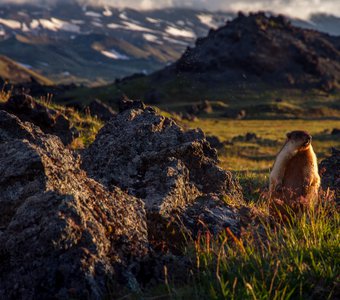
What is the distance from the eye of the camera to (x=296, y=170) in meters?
8.72

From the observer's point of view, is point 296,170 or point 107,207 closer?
point 107,207

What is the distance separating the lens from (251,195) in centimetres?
1093

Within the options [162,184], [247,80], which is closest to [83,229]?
[162,184]

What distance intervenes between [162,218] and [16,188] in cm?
173

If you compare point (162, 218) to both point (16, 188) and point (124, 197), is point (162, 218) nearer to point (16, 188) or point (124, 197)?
point (124, 197)

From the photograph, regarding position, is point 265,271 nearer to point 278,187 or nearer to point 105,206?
point 105,206

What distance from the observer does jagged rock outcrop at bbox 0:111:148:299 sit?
4.79 m

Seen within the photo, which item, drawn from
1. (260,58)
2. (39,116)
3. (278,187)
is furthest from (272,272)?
(260,58)

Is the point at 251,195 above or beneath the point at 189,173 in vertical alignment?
beneath

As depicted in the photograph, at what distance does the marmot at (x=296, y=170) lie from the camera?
8594mm

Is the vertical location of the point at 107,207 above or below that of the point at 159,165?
below

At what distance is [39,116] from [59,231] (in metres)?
9.51

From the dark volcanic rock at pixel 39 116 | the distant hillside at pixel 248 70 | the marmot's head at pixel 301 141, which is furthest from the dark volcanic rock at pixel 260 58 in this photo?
the marmot's head at pixel 301 141

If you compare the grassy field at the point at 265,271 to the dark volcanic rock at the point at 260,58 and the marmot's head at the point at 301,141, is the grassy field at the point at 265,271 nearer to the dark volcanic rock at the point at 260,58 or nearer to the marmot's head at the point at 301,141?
the marmot's head at the point at 301,141
